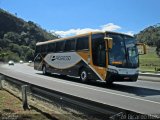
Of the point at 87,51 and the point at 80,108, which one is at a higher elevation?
the point at 87,51

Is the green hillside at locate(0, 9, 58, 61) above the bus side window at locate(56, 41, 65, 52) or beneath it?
above

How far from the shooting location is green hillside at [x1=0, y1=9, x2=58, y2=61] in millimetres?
143438

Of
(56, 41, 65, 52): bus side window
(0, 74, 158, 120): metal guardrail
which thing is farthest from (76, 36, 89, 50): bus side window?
(0, 74, 158, 120): metal guardrail

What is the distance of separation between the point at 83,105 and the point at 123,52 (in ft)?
39.6

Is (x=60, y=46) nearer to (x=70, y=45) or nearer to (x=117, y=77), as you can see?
(x=70, y=45)

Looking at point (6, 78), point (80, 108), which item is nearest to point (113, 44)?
point (6, 78)

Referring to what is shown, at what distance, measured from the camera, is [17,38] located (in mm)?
154375

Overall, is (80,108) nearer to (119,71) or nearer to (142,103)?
(142,103)

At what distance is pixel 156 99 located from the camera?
14.8 m

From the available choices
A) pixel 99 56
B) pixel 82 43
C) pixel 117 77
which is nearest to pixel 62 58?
pixel 82 43

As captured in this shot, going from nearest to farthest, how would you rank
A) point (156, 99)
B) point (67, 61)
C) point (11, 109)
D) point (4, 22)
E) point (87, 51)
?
point (11, 109) < point (156, 99) < point (87, 51) < point (67, 61) < point (4, 22)

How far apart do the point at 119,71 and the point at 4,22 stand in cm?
14511

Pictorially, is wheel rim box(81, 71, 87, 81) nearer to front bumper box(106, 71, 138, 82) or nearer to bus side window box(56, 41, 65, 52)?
front bumper box(106, 71, 138, 82)

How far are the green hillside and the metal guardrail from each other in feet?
396
